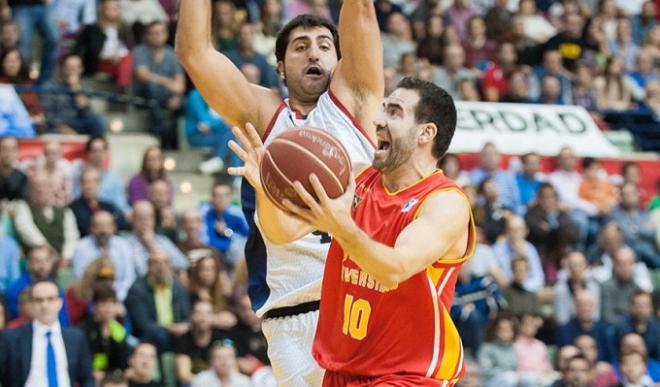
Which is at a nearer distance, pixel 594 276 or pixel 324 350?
pixel 324 350

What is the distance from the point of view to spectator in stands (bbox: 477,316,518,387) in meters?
12.0

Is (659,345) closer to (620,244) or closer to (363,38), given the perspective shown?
(620,244)

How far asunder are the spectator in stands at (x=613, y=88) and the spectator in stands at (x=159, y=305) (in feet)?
27.7

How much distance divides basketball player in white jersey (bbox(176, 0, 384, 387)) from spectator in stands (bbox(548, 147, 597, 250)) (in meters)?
8.90

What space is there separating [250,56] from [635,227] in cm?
456

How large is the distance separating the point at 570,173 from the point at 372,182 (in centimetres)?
1003

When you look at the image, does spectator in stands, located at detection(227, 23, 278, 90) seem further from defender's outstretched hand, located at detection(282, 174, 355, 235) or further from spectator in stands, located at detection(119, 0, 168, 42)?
defender's outstretched hand, located at detection(282, 174, 355, 235)

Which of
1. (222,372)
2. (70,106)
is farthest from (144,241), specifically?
(70,106)

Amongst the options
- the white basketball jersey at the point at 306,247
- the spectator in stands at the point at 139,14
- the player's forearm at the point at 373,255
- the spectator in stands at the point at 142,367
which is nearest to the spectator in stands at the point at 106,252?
the spectator in stands at the point at 142,367

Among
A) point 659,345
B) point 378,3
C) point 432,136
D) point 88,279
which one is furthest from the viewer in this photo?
point 378,3

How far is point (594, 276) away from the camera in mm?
14070

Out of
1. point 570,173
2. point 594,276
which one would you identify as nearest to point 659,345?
point 594,276

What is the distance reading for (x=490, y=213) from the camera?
14.0 metres

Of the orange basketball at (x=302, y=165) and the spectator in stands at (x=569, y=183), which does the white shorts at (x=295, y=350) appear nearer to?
the orange basketball at (x=302, y=165)
